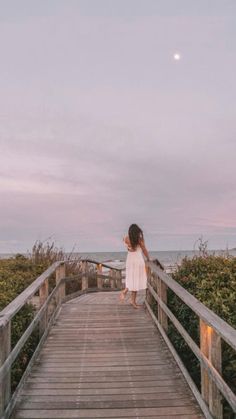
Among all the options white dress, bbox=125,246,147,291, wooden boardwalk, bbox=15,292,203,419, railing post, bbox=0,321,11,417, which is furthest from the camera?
white dress, bbox=125,246,147,291

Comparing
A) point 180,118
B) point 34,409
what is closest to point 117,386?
point 34,409

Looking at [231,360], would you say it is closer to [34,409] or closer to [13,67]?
[34,409]

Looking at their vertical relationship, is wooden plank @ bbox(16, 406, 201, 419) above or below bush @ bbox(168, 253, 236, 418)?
below

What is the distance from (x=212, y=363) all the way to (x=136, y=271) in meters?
6.18

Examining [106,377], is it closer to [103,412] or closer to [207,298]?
[103,412]

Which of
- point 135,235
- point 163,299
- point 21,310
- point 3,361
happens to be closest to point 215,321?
point 3,361

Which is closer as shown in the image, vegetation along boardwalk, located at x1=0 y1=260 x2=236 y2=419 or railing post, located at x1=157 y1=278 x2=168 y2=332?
vegetation along boardwalk, located at x1=0 y1=260 x2=236 y2=419

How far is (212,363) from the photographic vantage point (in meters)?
4.15

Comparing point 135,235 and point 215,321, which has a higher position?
point 135,235

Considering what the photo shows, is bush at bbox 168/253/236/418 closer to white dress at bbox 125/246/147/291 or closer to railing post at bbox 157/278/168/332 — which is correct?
railing post at bbox 157/278/168/332

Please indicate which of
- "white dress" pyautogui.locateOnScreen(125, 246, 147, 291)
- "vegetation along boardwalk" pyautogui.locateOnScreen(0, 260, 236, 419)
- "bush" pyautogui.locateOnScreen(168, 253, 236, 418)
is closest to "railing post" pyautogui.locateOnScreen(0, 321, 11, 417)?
"vegetation along boardwalk" pyautogui.locateOnScreen(0, 260, 236, 419)

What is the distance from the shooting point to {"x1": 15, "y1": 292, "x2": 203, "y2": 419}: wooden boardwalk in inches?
186

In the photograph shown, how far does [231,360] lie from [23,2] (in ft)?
35.2

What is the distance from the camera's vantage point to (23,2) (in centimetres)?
1270
